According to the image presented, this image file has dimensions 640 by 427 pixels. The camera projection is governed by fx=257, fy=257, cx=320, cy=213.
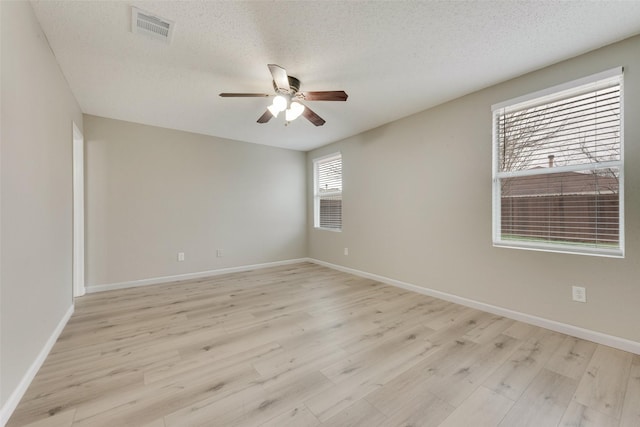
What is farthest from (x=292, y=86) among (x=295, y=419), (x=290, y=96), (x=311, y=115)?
(x=295, y=419)

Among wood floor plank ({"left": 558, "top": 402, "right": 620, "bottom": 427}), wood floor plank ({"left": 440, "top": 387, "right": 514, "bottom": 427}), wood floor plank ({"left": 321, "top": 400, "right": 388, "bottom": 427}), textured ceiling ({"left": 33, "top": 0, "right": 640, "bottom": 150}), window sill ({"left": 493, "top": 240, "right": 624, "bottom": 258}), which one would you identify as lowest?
wood floor plank ({"left": 558, "top": 402, "right": 620, "bottom": 427})

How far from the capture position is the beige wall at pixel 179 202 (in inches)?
141

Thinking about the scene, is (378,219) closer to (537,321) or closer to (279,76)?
(537,321)

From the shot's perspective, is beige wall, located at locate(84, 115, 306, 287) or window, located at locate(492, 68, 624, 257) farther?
beige wall, located at locate(84, 115, 306, 287)

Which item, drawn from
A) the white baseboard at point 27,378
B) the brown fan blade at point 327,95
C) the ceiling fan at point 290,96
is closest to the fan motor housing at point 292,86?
the ceiling fan at point 290,96

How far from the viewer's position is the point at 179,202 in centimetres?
414

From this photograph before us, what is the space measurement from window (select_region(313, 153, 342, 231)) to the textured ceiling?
6.31 feet

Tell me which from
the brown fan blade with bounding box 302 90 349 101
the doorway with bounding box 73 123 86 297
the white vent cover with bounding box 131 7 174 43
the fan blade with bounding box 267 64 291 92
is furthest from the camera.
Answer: the doorway with bounding box 73 123 86 297

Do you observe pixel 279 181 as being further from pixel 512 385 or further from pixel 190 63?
pixel 512 385

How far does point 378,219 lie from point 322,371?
8.64ft

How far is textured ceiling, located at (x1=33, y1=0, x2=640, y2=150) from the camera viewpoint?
1722 millimetres

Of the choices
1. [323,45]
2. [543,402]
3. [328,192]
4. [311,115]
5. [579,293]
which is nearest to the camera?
[543,402]

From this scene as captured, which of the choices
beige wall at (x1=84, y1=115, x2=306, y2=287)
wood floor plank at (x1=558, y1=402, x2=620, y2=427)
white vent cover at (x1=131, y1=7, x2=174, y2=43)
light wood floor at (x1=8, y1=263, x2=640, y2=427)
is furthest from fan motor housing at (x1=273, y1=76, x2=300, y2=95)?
wood floor plank at (x1=558, y1=402, x2=620, y2=427)

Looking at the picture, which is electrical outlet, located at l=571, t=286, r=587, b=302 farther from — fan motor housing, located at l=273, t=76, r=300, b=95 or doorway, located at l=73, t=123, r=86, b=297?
doorway, located at l=73, t=123, r=86, b=297
